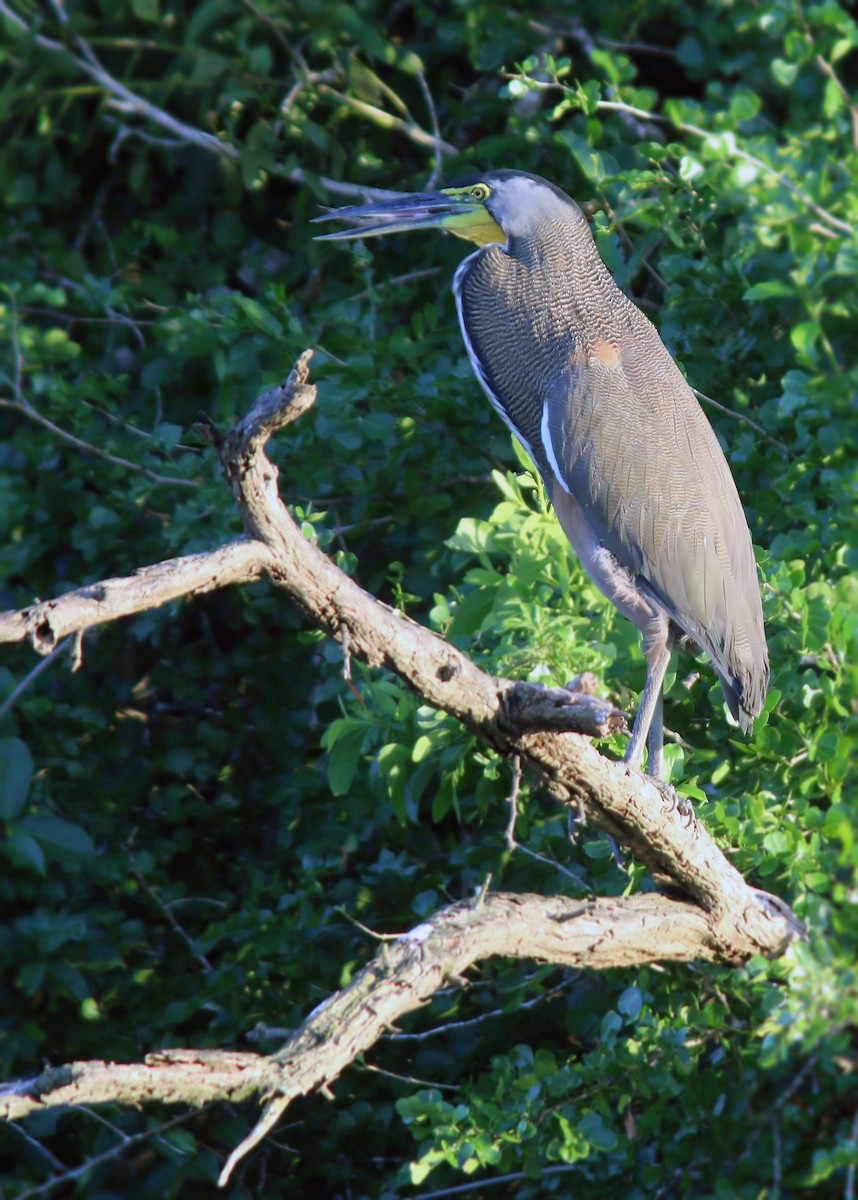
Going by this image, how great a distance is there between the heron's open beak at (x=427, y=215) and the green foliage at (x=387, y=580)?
223 mm

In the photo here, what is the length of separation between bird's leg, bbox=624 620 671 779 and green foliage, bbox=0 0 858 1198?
0.04 m

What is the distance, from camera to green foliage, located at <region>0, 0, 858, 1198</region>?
2.13 m

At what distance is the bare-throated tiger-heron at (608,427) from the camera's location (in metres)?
2.58

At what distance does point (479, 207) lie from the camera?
2910 mm

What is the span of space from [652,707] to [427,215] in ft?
3.90

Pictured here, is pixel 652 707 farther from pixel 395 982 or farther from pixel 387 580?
pixel 387 580

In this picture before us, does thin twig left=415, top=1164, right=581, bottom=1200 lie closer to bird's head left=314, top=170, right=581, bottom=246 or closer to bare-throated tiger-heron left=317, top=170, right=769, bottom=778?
bare-throated tiger-heron left=317, top=170, right=769, bottom=778

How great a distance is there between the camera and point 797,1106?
1.96 m

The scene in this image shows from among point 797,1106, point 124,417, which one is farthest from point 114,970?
point 797,1106

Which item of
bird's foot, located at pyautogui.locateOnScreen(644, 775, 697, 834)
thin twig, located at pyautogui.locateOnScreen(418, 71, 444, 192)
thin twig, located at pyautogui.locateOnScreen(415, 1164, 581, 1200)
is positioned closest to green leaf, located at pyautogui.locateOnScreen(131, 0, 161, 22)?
thin twig, located at pyautogui.locateOnScreen(418, 71, 444, 192)

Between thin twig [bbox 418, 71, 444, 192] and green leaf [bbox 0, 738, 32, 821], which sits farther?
thin twig [bbox 418, 71, 444, 192]

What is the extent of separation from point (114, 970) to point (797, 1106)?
1.89 meters

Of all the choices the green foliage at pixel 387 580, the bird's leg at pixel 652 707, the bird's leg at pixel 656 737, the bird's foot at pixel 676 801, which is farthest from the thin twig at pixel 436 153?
the bird's foot at pixel 676 801

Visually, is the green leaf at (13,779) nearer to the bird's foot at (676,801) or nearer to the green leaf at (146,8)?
the bird's foot at (676,801)
